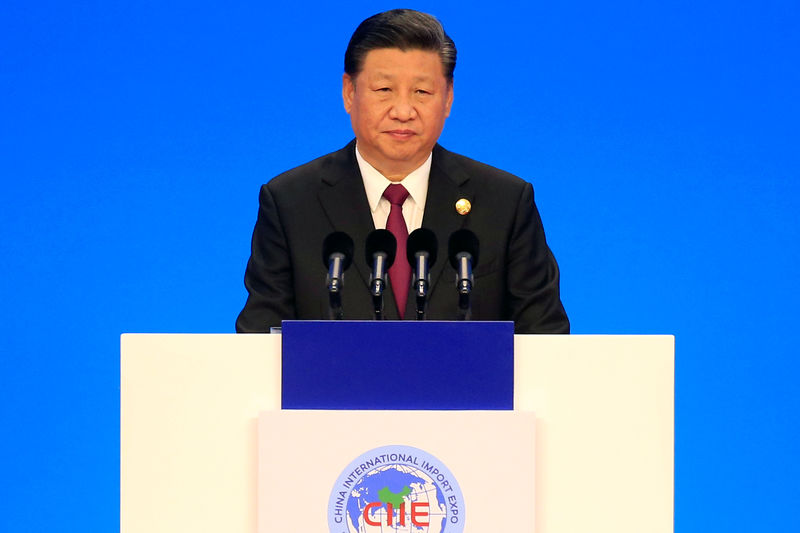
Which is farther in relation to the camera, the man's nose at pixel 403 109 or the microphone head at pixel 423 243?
the man's nose at pixel 403 109

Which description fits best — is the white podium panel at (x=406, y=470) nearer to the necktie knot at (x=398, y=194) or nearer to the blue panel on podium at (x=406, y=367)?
the blue panel on podium at (x=406, y=367)

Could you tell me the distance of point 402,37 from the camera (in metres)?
2.13

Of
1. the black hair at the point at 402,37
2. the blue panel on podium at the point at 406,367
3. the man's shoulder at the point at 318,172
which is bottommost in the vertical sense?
the blue panel on podium at the point at 406,367

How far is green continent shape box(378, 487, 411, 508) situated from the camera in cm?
137

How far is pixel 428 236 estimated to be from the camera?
1.64m

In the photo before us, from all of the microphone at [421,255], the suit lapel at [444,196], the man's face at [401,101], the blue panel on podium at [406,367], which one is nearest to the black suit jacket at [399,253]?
the suit lapel at [444,196]

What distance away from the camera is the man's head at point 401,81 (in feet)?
6.98

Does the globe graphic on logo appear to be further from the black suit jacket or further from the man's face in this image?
the man's face

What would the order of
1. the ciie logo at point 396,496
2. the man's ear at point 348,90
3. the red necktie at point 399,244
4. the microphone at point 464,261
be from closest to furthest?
the ciie logo at point 396,496 < the microphone at point 464,261 < the red necktie at point 399,244 < the man's ear at point 348,90

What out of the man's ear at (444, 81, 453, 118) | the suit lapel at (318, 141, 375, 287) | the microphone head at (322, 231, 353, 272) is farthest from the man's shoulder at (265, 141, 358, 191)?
the microphone head at (322, 231, 353, 272)

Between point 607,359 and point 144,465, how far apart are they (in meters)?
0.63

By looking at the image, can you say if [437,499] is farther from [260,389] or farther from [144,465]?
[144,465]

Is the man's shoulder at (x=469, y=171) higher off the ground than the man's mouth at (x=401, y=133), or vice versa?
the man's mouth at (x=401, y=133)

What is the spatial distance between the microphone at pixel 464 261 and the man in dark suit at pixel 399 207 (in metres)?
0.45
